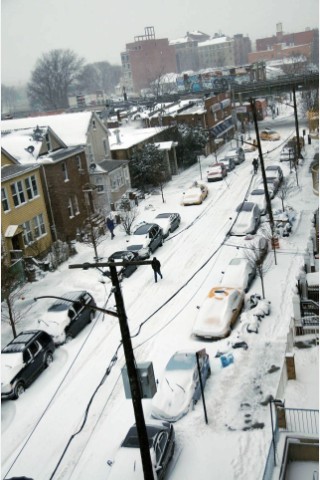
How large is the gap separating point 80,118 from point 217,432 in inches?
1152

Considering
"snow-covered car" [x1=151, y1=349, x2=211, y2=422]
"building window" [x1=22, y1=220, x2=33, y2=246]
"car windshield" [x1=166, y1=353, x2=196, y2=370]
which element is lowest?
"snow-covered car" [x1=151, y1=349, x2=211, y2=422]

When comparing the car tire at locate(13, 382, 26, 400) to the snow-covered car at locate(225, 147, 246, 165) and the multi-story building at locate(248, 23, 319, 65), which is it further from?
the multi-story building at locate(248, 23, 319, 65)

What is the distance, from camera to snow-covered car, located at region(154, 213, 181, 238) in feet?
95.5

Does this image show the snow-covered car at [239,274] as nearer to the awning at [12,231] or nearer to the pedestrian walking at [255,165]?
the awning at [12,231]

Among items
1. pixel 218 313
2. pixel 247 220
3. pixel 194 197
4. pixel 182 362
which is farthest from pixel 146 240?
pixel 182 362

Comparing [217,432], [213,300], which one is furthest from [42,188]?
[217,432]

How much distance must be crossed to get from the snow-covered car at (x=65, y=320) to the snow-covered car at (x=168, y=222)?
9.60 metres

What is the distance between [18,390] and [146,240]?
11.8 m

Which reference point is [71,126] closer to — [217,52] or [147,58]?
[147,58]

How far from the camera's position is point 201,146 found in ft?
164

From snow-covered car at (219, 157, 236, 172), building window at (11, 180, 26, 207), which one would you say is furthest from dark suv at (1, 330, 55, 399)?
snow-covered car at (219, 157, 236, 172)

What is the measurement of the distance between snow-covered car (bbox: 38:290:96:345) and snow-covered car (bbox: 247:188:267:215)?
47.3 ft

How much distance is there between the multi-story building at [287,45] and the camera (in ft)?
→ 451

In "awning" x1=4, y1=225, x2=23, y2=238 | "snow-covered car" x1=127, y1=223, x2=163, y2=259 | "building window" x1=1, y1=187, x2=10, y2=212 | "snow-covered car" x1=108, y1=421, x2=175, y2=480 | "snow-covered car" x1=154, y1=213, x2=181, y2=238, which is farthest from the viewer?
"snow-covered car" x1=154, y1=213, x2=181, y2=238
